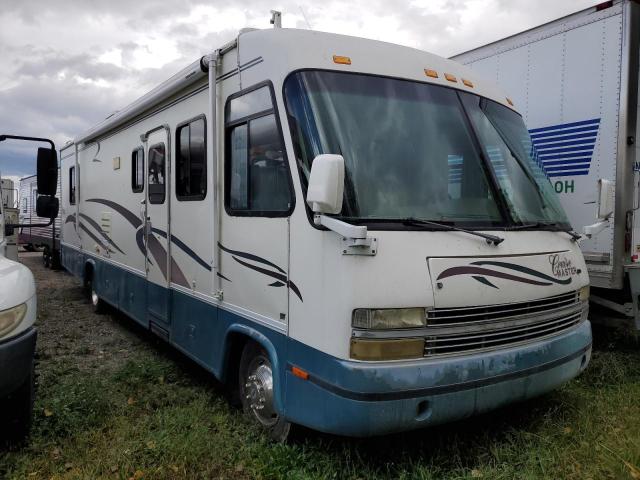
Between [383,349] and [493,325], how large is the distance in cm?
79

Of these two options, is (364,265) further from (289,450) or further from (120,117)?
(120,117)

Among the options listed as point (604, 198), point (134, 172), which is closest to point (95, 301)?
point (134, 172)

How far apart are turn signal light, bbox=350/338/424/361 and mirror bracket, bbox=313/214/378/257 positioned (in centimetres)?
48

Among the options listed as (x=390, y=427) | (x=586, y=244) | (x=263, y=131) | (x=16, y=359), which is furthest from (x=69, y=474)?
(x=586, y=244)

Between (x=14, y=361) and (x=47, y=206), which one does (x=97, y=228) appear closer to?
(x=47, y=206)

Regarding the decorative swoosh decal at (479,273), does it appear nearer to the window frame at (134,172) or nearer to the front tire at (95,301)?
the window frame at (134,172)

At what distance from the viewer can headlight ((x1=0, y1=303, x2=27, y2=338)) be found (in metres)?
3.12

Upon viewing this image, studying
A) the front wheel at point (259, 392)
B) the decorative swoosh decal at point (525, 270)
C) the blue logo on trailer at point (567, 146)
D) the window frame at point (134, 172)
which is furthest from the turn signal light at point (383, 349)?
the window frame at point (134, 172)

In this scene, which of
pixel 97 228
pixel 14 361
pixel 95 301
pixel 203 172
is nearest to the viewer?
pixel 14 361

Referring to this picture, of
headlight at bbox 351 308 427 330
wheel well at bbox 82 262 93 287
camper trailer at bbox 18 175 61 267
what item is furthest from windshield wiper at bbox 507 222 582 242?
camper trailer at bbox 18 175 61 267

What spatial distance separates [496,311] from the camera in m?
3.33

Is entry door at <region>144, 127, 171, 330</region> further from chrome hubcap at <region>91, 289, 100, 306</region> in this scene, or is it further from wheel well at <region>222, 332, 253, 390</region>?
chrome hubcap at <region>91, 289, 100, 306</region>

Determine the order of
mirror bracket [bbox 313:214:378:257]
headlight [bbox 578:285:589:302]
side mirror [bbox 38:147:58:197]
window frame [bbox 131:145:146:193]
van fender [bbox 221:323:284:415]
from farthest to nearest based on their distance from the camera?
window frame [bbox 131:145:146:193], side mirror [bbox 38:147:58:197], headlight [bbox 578:285:589:302], van fender [bbox 221:323:284:415], mirror bracket [bbox 313:214:378:257]

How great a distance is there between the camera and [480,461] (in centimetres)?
350
